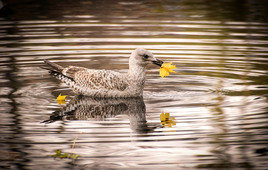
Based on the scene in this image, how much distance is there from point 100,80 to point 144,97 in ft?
3.01

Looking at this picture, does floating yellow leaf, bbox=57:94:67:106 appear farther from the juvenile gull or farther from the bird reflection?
the juvenile gull

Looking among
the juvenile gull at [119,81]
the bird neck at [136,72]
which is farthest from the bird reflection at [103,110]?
the bird neck at [136,72]

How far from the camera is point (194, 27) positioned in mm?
18016

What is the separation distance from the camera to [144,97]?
10172 mm

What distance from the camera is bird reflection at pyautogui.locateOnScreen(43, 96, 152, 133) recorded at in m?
8.55

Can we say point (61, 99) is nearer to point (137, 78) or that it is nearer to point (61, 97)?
point (61, 97)

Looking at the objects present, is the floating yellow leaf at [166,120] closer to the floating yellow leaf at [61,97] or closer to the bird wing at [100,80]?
the bird wing at [100,80]

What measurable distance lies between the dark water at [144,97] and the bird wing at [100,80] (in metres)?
0.29

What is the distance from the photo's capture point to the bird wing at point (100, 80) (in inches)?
394

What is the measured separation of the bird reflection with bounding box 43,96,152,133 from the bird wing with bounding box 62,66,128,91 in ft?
0.83

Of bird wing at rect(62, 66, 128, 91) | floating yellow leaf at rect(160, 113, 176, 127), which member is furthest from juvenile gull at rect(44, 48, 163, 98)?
floating yellow leaf at rect(160, 113, 176, 127)

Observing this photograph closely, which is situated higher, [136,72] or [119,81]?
[136,72]

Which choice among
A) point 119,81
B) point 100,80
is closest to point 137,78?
point 119,81

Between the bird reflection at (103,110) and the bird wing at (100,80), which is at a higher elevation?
the bird wing at (100,80)
